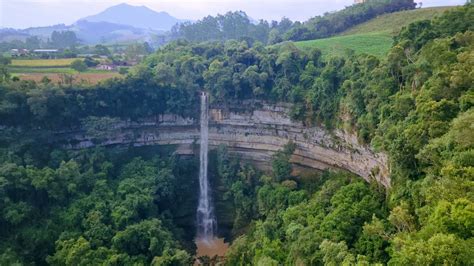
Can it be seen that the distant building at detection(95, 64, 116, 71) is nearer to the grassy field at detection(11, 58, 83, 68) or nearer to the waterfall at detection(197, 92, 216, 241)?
the grassy field at detection(11, 58, 83, 68)

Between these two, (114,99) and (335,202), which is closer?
(335,202)

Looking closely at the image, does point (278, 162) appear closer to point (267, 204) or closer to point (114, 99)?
point (267, 204)

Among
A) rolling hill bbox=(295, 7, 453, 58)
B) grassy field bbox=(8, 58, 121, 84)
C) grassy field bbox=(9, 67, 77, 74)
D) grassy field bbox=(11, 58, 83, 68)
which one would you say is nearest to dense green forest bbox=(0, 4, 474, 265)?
grassy field bbox=(8, 58, 121, 84)

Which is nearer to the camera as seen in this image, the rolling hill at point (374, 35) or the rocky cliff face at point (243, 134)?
the rocky cliff face at point (243, 134)

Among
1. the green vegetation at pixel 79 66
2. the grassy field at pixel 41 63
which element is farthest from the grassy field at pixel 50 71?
the green vegetation at pixel 79 66

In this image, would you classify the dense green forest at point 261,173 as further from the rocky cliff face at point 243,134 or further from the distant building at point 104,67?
the distant building at point 104,67

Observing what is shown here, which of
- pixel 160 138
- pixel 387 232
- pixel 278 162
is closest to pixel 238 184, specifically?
pixel 278 162

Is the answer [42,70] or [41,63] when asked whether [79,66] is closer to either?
[42,70]
